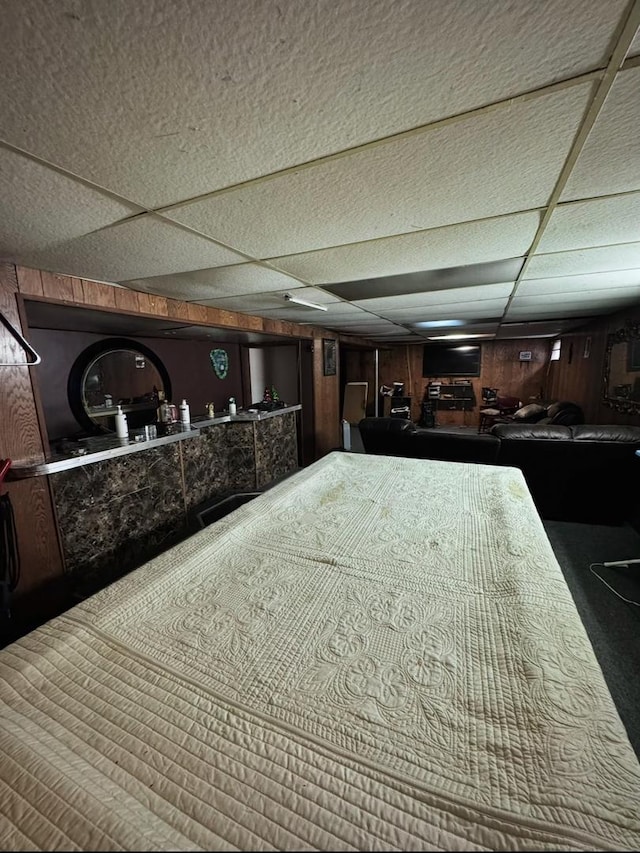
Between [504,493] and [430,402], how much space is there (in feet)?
22.2

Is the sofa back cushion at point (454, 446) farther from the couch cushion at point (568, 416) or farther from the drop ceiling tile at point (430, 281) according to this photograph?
the couch cushion at point (568, 416)

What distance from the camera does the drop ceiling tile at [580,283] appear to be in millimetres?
2359

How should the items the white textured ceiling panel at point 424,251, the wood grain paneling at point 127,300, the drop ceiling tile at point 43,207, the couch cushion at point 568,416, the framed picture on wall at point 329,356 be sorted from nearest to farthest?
1. the drop ceiling tile at point 43,207
2. the white textured ceiling panel at point 424,251
3. the wood grain paneling at point 127,300
4. the couch cushion at point 568,416
5. the framed picture on wall at point 329,356

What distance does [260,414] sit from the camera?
4047mm

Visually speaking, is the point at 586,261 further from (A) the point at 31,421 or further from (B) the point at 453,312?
(A) the point at 31,421

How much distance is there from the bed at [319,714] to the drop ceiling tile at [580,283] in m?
2.10

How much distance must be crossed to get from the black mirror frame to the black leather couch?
0.63 metres

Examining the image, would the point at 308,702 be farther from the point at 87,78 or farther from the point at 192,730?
the point at 87,78

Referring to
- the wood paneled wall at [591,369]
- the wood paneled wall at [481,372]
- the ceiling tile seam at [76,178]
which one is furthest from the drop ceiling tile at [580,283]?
the wood paneled wall at [481,372]

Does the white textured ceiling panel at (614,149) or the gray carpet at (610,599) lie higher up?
the white textured ceiling panel at (614,149)

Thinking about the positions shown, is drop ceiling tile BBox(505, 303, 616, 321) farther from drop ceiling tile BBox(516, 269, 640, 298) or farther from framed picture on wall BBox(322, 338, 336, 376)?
framed picture on wall BBox(322, 338, 336, 376)

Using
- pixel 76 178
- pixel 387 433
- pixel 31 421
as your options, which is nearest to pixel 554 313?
pixel 387 433

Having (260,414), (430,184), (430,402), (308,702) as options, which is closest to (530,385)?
(430,402)

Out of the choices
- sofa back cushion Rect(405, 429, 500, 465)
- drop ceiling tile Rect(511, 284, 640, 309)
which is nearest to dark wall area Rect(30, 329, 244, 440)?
sofa back cushion Rect(405, 429, 500, 465)
